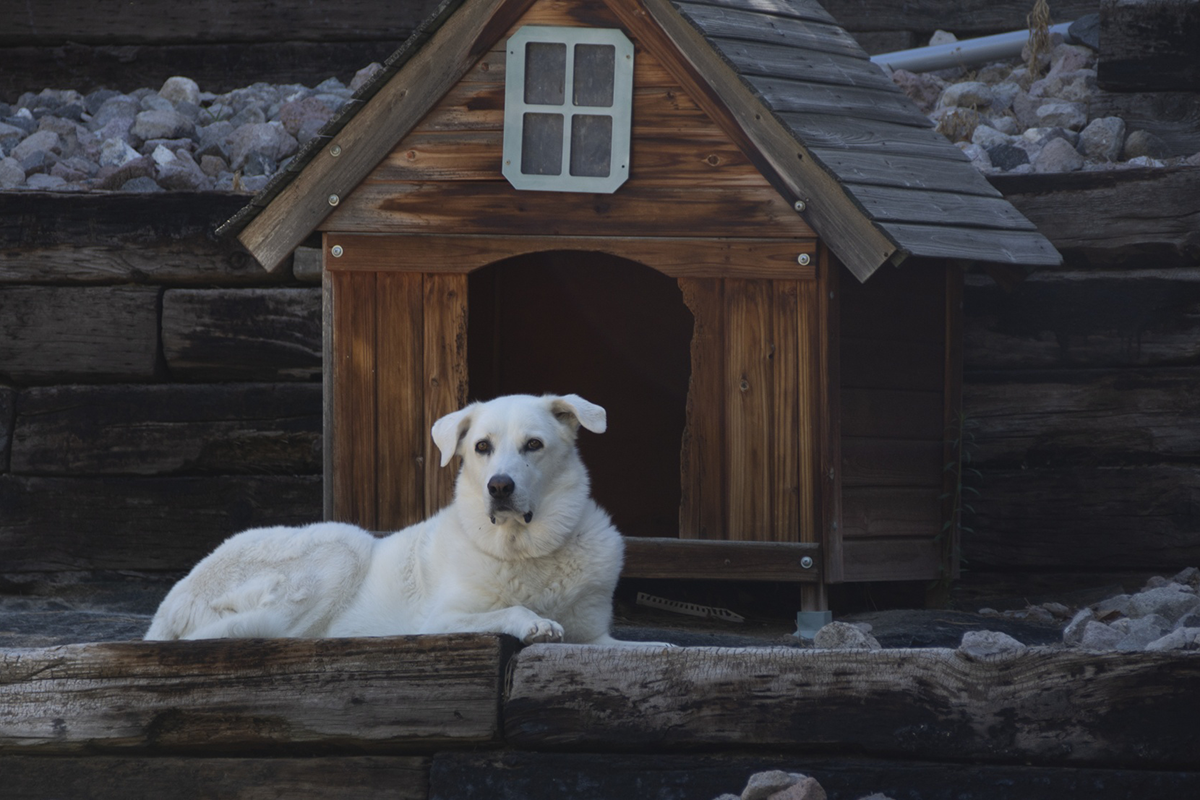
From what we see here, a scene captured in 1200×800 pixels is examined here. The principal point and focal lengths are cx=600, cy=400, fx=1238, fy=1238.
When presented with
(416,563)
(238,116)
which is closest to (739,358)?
(416,563)

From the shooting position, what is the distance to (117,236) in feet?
→ 23.1

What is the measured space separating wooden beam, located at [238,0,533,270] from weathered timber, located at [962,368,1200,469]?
338 cm

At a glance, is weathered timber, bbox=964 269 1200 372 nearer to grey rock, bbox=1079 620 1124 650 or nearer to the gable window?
the gable window

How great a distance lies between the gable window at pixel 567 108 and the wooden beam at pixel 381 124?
6.6 inches

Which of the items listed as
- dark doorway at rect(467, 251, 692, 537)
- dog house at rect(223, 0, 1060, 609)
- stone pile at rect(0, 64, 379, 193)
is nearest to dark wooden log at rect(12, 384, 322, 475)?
stone pile at rect(0, 64, 379, 193)

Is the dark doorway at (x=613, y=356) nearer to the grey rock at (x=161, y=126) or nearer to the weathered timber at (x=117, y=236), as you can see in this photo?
the weathered timber at (x=117, y=236)

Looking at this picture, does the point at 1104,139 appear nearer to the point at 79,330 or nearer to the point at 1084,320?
the point at 1084,320

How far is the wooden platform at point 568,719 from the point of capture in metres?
3.33

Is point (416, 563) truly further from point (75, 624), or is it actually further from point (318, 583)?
point (75, 624)

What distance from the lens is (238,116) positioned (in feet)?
27.2

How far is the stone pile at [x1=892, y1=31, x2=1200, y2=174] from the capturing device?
718 centimetres

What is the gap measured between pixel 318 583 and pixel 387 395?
1425 millimetres

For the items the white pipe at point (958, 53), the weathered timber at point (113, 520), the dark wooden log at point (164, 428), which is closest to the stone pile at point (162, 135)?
the dark wooden log at point (164, 428)

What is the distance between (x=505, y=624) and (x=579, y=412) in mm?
871
